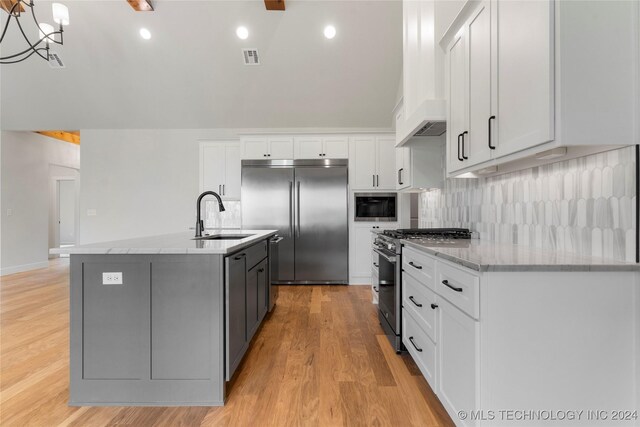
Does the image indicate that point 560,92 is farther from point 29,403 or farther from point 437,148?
point 29,403

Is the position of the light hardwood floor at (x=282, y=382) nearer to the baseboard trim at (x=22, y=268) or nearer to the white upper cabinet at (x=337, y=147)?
the white upper cabinet at (x=337, y=147)

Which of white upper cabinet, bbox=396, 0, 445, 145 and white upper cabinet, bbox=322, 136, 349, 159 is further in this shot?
white upper cabinet, bbox=322, 136, 349, 159

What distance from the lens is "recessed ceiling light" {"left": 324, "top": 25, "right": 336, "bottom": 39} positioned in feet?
14.3

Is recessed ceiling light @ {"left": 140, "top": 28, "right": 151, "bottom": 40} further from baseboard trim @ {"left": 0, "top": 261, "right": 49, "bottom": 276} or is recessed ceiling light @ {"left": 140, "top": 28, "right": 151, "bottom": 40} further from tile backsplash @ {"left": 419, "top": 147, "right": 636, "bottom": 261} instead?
baseboard trim @ {"left": 0, "top": 261, "right": 49, "bottom": 276}

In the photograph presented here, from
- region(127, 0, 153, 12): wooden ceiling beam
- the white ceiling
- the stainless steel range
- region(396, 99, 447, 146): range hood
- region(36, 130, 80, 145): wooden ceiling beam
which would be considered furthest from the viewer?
region(36, 130, 80, 145): wooden ceiling beam

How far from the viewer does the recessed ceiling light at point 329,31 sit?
4363mm

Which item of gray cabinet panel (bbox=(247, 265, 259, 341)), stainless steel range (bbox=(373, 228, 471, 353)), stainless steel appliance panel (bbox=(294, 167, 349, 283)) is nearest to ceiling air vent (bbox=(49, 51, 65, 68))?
stainless steel appliance panel (bbox=(294, 167, 349, 283))

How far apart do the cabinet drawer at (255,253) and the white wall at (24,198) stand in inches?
228

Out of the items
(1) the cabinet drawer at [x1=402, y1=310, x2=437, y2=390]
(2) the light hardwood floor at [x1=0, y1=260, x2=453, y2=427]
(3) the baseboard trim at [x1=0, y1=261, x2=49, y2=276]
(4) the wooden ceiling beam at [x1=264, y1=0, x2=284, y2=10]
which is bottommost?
(2) the light hardwood floor at [x1=0, y1=260, x2=453, y2=427]

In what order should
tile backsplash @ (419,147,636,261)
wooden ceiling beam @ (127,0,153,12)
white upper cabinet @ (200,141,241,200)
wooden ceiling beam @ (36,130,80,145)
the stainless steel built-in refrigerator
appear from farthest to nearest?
wooden ceiling beam @ (36,130,80,145) → white upper cabinet @ (200,141,241,200) → the stainless steel built-in refrigerator → wooden ceiling beam @ (127,0,153,12) → tile backsplash @ (419,147,636,261)

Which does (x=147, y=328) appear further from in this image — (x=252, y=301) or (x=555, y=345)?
(x=555, y=345)

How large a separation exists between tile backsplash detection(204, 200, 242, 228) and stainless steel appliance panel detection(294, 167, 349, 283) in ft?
3.88

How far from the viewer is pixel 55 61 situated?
4875 millimetres

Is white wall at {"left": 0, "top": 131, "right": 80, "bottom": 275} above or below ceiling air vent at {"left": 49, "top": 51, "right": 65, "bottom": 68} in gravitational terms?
below
